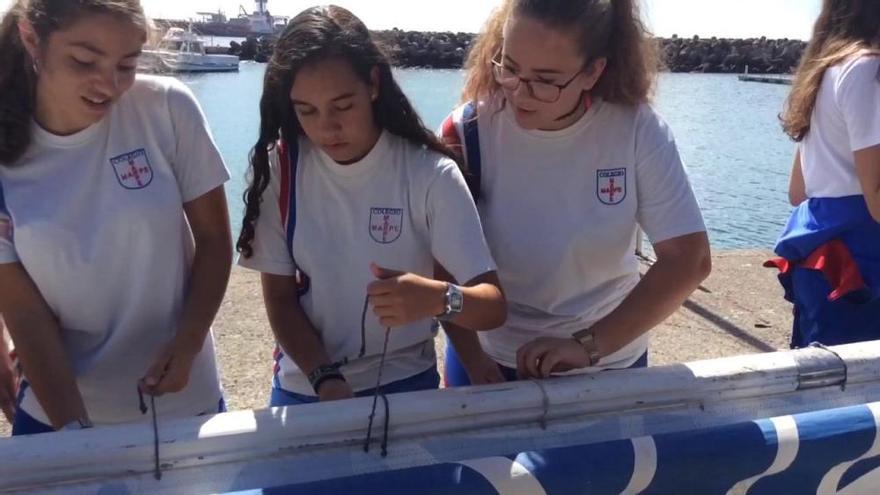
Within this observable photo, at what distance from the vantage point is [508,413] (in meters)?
1.47

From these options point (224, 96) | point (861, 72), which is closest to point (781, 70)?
point (224, 96)

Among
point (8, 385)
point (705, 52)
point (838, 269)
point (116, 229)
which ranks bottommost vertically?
point (705, 52)

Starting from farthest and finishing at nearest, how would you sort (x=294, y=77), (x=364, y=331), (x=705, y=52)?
1. (x=705, y=52)
2. (x=364, y=331)
3. (x=294, y=77)

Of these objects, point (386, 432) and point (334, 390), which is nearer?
point (386, 432)

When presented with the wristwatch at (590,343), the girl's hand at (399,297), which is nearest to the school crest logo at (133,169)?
the girl's hand at (399,297)

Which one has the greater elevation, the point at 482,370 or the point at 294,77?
the point at 294,77

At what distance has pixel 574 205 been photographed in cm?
190

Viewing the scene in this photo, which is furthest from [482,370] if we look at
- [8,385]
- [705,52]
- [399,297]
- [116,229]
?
[705,52]

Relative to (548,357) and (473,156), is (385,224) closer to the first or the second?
(473,156)

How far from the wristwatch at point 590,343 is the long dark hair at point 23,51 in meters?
1.01

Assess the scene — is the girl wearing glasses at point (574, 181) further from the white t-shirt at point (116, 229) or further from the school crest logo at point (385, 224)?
the white t-shirt at point (116, 229)

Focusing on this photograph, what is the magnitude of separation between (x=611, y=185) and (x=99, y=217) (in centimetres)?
101

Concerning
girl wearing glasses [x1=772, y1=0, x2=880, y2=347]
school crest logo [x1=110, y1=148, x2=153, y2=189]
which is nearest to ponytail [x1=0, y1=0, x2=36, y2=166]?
school crest logo [x1=110, y1=148, x2=153, y2=189]

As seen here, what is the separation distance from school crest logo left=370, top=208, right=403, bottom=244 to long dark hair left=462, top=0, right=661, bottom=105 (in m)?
0.38
